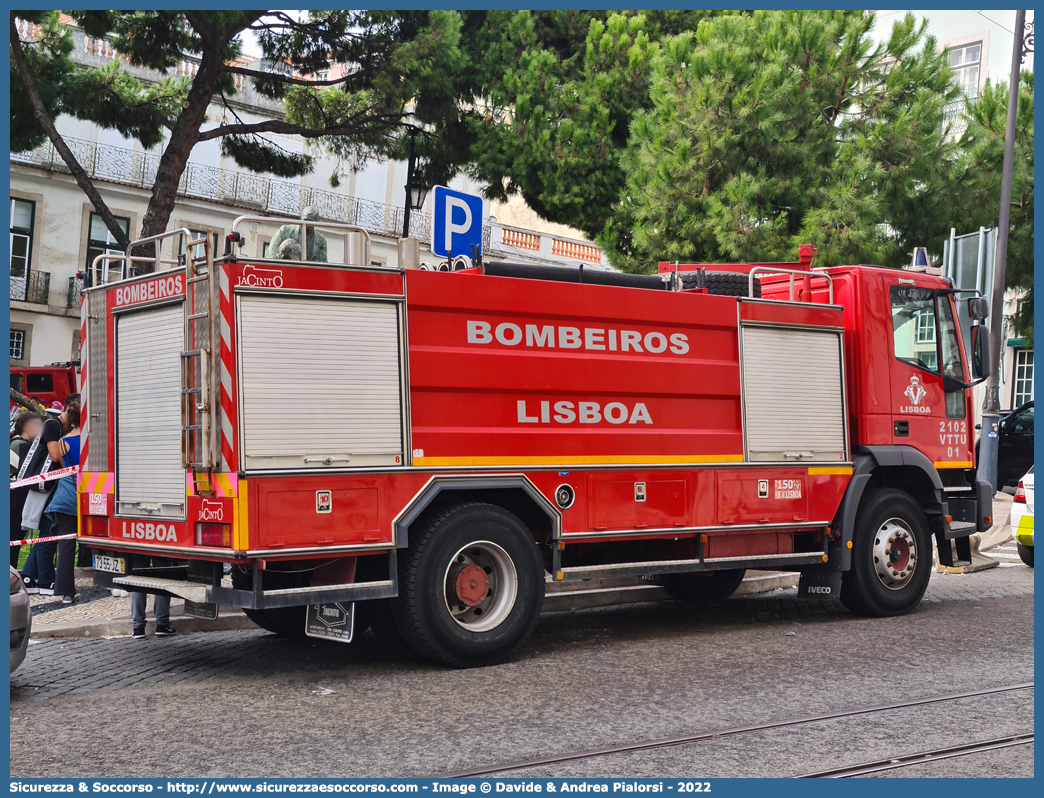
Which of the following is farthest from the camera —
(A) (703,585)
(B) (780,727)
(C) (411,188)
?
(C) (411,188)

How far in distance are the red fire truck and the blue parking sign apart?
2.41 feet

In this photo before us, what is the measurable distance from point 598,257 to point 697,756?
22.4m

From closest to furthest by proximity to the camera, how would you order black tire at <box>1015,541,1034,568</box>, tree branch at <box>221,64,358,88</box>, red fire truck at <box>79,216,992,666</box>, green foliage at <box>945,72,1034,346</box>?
red fire truck at <box>79,216,992,666</box>, black tire at <box>1015,541,1034,568</box>, tree branch at <box>221,64,358,88</box>, green foliage at <box>945,72,1034,346</box>

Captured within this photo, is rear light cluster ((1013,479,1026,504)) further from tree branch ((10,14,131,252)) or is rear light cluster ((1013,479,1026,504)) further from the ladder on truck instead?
tree branch ((10,14,131,252))

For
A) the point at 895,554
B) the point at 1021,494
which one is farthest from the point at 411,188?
the point at 1021,494

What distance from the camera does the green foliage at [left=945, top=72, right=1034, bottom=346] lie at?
18.1 meters

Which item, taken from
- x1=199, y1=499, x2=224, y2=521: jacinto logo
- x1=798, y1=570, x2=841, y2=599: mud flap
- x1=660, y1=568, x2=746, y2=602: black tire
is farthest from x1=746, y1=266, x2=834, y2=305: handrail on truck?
x1=199, y1=499, x2=224, y2=521: jacinto logo

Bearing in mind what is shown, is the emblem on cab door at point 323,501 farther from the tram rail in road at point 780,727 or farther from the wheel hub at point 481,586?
the tram rail in road at point 780,727

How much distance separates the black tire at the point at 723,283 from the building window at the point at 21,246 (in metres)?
23.0

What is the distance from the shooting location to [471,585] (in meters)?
7.66

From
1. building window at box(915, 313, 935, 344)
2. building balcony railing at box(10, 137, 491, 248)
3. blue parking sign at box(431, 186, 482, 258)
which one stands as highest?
building balcony railing at box(10, 137, 491, 248)

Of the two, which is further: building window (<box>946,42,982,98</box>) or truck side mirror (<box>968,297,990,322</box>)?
building window (<box>946,42,982,98</box>)

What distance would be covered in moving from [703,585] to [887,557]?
178 cm

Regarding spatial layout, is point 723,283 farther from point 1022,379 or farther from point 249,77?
point 1022,379
